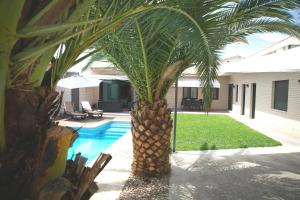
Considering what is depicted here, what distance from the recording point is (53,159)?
72.2 inches

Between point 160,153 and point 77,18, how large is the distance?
646cm

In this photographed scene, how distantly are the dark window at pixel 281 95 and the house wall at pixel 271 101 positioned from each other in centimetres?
29

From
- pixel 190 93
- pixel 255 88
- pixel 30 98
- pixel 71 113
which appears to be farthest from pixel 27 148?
pixel 190 93

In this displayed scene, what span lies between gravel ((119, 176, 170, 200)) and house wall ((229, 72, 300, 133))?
11.5 meters

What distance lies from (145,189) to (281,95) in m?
14.6

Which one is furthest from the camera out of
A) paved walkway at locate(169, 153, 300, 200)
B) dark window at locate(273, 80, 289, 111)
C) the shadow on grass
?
dark window at locate(273, 80, 289, 111)

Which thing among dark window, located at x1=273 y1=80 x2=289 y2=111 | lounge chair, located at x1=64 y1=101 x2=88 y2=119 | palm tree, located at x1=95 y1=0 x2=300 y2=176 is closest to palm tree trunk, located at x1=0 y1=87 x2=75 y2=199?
palm tree, located at x1=95 y1=0 x2=300 y2=176

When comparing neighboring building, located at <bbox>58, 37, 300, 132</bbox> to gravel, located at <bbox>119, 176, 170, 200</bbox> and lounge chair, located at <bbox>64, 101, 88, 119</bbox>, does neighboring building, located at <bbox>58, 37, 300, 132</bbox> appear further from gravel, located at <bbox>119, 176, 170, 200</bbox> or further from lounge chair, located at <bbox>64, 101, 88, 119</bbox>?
lounge chair, located at <bbox>64, 101, 88, 119</bbox>

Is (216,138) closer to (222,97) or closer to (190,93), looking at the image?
(222,97)

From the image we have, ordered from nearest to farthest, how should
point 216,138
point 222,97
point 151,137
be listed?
point 151,137, point 216,138, point 222,97

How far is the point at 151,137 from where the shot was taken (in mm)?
7820

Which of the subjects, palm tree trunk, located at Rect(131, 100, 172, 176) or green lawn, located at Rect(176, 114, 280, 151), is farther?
green lawn, located at Rect(176, 114, 280, 151)

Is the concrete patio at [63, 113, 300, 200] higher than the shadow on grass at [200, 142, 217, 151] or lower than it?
higher

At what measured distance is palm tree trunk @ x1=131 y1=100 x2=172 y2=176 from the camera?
777 cm
